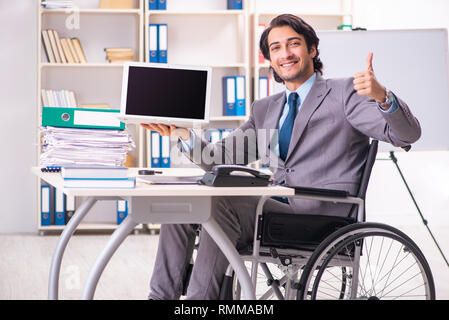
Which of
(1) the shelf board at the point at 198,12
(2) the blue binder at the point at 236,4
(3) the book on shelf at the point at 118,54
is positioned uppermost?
(2) the blue binder at the point at 236,4

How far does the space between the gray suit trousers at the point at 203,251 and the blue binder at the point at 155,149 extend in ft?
9.08

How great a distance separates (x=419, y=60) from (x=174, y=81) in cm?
171

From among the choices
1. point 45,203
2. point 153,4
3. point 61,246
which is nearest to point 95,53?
point 153,4

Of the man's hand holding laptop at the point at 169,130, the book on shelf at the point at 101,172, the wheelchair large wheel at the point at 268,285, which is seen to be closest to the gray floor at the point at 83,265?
the wheelchair large wheel at the point at 268,285

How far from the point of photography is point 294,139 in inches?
91.4

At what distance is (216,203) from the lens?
6.70ft

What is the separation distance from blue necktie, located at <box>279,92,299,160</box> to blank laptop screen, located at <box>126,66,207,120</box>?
1.17 ft

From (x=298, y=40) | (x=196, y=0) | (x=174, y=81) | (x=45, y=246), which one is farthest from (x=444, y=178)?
(x=174, y=81)

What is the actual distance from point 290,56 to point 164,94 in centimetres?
54

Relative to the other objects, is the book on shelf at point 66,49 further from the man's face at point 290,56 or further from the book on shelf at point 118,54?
the man's face at point 290,56

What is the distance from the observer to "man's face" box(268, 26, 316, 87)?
8.18ft

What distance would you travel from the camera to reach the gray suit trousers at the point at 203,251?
6.60 feet

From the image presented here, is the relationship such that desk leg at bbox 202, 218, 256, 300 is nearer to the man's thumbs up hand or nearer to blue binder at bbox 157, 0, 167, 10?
the man's thumbs up hand

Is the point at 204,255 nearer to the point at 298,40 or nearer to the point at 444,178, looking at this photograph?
the point at 298,40
